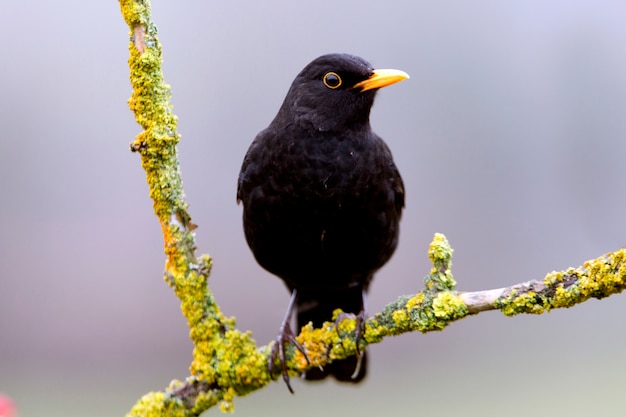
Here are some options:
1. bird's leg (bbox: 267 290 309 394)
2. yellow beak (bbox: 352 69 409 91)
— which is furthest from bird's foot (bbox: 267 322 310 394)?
yellow beak (bbox: 352 69 409 91)

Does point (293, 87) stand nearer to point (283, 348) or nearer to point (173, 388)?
point (283, 348)

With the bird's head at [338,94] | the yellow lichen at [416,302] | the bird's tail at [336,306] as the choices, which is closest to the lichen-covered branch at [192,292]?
the yellow lichen at [416,302]

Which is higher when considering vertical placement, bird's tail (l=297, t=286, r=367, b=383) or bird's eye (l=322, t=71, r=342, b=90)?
bird's eye (l=322, t=71, r=342, b=90)

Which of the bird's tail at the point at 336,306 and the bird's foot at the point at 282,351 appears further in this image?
the bird's tail at the point at 336,306

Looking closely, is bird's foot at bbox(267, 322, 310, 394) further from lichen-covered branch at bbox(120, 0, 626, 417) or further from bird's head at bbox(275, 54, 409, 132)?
bird's head at bbox(275, 54, 409, 132)

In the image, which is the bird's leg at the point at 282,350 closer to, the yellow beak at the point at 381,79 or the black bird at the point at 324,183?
the black bird at the point at 324,183

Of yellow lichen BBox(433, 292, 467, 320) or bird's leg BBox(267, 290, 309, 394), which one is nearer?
yellow lichen BBox(433, 292, 467, 320)

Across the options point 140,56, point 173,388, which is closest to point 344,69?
point 140,56
